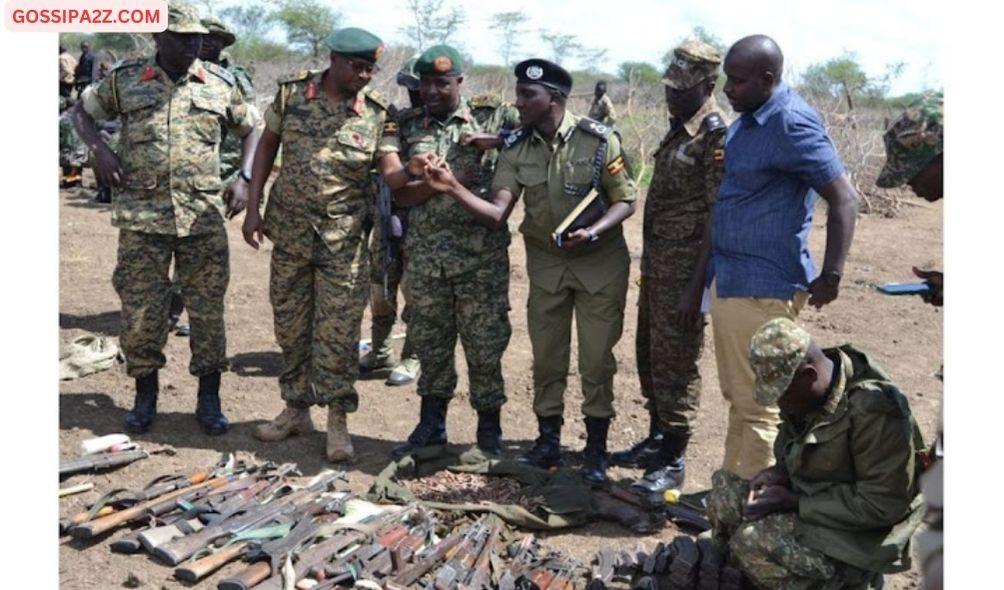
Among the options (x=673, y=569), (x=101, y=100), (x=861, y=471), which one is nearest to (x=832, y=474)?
(x=861, y=471)

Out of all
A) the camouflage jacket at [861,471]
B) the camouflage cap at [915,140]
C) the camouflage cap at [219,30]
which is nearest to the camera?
the camouflage cap at [915,140]

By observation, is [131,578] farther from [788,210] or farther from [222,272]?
[788,210]

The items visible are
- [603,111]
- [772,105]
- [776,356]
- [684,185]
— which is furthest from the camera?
[603,111]

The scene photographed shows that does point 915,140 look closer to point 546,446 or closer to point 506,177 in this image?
point 506,177

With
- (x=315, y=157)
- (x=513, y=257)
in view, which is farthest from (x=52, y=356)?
(x=513, y=257)

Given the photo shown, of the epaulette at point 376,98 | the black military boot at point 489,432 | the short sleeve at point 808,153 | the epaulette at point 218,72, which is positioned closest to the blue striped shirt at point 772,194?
the short sleeve at point 808,153

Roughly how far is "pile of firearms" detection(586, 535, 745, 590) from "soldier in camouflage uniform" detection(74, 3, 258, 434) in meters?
2.68

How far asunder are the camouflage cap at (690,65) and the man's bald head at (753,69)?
60 cm

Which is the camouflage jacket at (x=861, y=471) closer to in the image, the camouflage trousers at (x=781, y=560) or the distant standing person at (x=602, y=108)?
the camouflage trousers at (x=781, y=560)

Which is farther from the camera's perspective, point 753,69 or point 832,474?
point 753,69

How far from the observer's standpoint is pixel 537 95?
17.2 feet

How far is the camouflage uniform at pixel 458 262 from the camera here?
5539mm

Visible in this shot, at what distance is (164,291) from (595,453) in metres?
2.47

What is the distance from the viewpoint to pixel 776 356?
3789 millimetres
